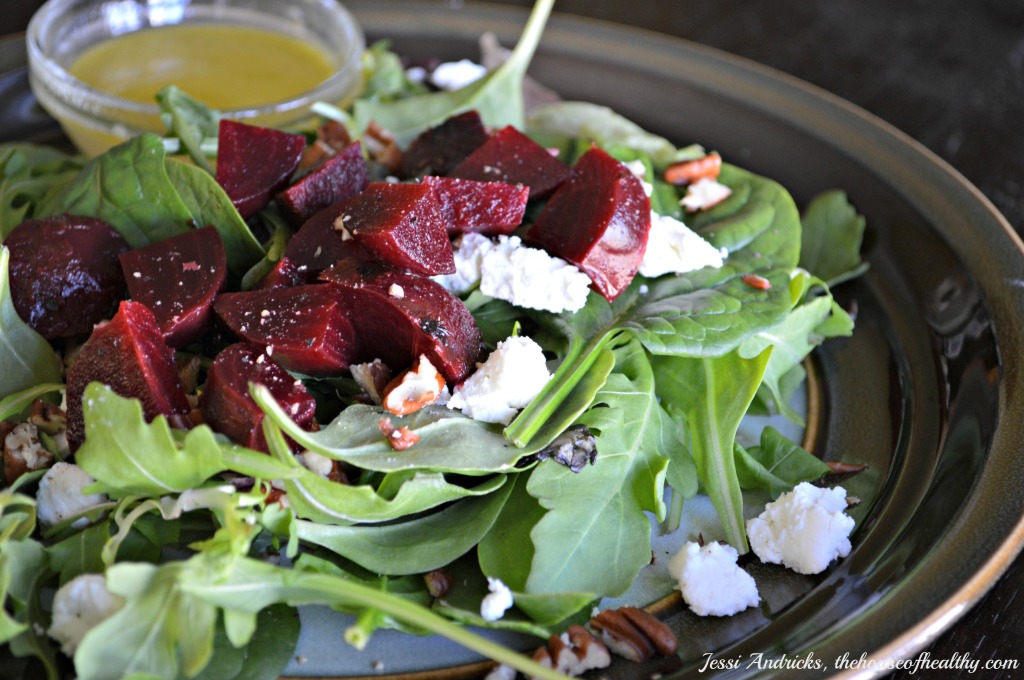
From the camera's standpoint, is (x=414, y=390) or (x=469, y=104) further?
(x=469, y=104)

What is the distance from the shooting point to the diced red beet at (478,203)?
1776 millimetres

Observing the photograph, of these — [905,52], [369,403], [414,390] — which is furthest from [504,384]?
[905,52]

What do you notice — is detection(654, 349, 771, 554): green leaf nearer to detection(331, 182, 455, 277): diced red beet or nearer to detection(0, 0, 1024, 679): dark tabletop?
detection(331, 182, 455, 277): diced red beet

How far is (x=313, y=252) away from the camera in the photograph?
66.9 inches

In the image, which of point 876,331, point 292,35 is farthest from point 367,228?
point 292,35

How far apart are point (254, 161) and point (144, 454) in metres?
0.75

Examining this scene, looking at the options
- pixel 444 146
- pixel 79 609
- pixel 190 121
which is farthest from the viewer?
pixel 190 121

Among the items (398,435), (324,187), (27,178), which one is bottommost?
(27,178)

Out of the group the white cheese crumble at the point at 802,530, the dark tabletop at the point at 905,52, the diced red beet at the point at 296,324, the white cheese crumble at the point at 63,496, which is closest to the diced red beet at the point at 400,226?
the diced red beet at the point at 296,324

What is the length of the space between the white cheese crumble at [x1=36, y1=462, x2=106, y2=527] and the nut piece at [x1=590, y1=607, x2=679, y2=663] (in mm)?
820

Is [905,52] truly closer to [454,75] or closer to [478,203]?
[454,75]

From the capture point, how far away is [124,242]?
5.99 feet

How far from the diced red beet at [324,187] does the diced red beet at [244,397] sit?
40 cm

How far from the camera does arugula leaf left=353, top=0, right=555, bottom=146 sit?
7.71 ft
